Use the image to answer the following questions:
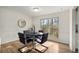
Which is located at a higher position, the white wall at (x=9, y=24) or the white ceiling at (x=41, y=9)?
the white ceiling at (x=41, y=9)

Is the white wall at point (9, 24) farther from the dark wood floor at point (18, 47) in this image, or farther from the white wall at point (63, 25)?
the white wall at point (63, 25)

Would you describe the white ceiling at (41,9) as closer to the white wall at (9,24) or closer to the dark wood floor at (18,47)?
the white wall at (9,24)

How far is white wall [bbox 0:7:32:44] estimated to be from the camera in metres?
1.45

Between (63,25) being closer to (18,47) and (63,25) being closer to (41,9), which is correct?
(41,9)

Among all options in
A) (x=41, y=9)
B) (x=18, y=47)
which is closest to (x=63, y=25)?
(x=41, y=9)

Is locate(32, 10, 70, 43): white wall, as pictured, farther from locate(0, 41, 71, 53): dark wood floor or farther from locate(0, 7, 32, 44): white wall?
locate(0, 7, 32, 44): white wall

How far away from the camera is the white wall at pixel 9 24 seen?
1.45m

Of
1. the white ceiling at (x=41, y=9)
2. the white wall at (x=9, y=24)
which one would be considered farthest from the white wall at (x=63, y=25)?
the white wall at (x=9, y=24)

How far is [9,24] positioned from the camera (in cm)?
149

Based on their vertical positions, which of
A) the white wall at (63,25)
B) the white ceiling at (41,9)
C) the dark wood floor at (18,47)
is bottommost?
the dark wood floor at (18,47)

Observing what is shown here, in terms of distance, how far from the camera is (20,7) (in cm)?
147
